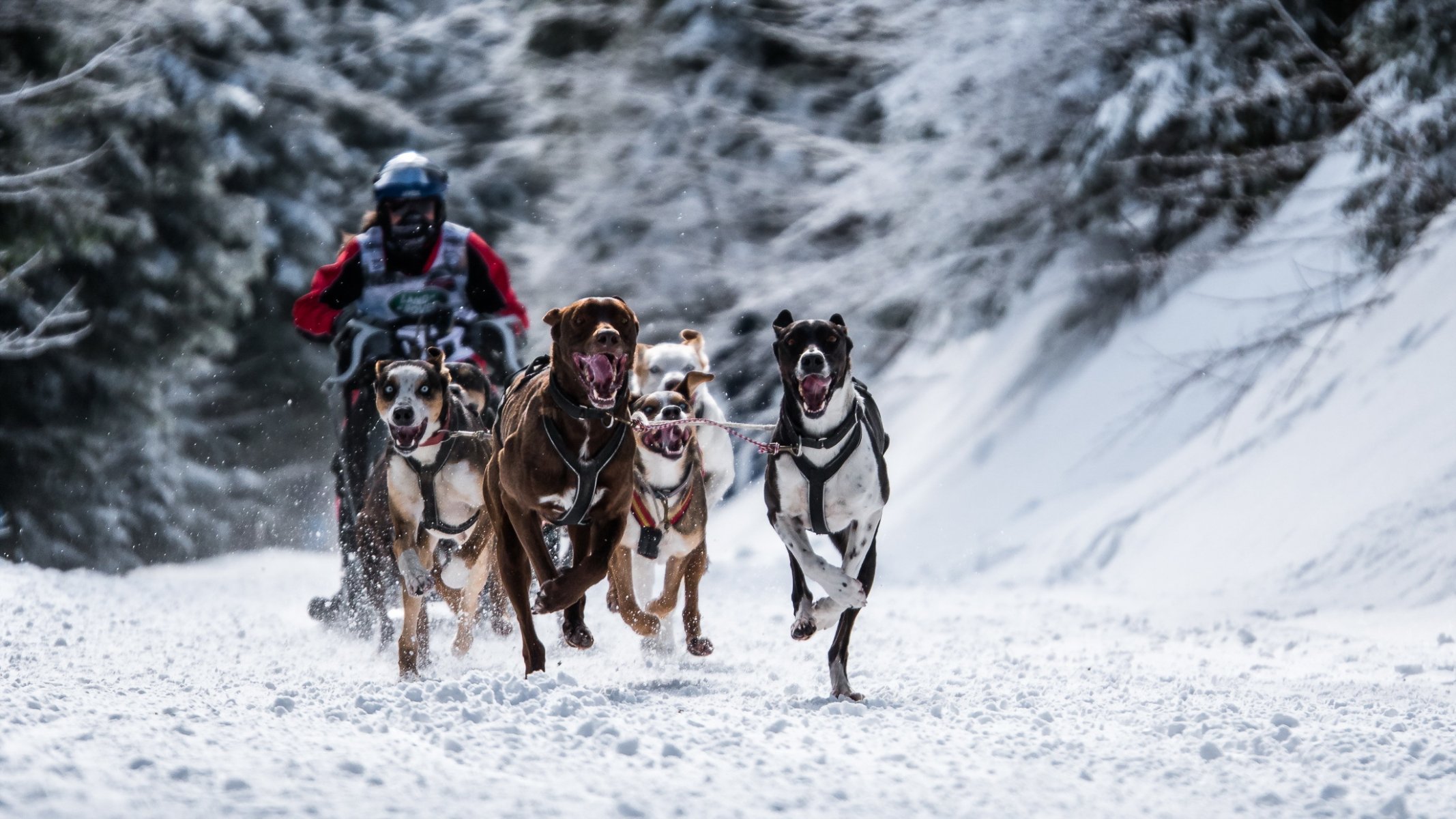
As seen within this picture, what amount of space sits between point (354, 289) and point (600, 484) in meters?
3.30

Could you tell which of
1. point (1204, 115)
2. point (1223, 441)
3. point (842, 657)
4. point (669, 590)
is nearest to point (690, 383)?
point (669, 590)

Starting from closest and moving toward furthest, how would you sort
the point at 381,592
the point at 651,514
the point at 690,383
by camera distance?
1. the point at 690,383
2. the point at 651,514
3. the point at 381,592

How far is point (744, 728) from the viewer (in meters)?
5.42

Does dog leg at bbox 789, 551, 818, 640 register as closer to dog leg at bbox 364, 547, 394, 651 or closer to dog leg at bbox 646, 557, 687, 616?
dog leg at bbox 646, 557, 687, 616

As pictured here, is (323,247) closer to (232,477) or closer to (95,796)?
Result: (232,477)

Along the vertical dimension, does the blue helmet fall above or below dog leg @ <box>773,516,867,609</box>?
above

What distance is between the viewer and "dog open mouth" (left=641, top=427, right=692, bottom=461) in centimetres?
691

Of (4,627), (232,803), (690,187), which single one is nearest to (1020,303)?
(690,187)

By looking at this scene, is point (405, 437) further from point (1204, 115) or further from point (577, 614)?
point (1204, 115)

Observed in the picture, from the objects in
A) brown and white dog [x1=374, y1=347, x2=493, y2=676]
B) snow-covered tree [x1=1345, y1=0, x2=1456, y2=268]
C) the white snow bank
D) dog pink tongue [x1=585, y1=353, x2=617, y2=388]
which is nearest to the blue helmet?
brown and white dog [x1=374, y1=347, x2=493, y2=676]

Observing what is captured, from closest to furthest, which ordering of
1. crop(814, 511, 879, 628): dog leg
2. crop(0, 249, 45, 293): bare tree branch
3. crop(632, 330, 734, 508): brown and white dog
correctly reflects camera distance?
1. crop(814, 511, 879, 628): dog leg
2. crop(632, 330, 734, 508): brown and white dog
3. crop(0, 249, 45, 293): bare tree branch

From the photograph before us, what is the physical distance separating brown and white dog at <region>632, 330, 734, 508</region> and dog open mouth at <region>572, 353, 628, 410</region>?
1.78 metres

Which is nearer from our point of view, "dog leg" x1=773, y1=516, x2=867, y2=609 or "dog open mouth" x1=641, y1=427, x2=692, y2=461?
"dog leg" x1=773, y1=516, x2=867, y2=609

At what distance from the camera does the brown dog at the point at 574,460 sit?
6.10m
